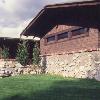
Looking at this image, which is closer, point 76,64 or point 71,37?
point 76,64

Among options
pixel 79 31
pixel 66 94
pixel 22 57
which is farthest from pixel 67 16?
pixel 66 94

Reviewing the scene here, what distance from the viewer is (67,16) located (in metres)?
20.2

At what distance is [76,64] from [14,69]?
538 cm

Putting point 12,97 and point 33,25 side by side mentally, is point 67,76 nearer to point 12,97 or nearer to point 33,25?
point 33,25

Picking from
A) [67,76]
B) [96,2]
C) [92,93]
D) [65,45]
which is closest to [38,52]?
[65,45]

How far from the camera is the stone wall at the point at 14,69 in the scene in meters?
21.2

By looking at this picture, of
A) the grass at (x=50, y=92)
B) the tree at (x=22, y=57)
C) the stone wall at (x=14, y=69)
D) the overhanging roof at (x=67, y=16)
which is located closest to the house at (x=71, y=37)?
the overhanging roof at (x=67, y=16)

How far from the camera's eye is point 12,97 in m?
11.3

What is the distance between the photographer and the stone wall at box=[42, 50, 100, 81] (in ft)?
54.3

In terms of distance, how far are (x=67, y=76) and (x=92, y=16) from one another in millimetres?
4280

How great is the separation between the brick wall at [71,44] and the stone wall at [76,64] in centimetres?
61

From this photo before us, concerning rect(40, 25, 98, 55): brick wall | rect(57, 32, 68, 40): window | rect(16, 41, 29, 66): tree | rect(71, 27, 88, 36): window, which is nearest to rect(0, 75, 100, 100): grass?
rect(40, 25, 98, 55): brick wall

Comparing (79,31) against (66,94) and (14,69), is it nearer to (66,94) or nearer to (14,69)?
(14,69)

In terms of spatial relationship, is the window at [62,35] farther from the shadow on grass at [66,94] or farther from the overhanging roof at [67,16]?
the shadow on grass at [66,94]
